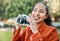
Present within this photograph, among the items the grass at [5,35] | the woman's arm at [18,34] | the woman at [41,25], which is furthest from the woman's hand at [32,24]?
the grass at [5,35]

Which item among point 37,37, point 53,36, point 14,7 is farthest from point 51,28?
point 14,7

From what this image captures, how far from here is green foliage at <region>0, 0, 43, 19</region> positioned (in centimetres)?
170

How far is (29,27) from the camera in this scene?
164 cm

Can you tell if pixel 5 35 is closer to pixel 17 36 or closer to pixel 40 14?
pixel 17 36

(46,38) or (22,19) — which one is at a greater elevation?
(22,19)

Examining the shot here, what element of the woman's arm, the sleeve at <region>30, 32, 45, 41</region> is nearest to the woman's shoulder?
the sleeve at <region>30, 32, 45, 41</region>

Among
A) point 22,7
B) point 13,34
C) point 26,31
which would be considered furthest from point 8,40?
point 22,7

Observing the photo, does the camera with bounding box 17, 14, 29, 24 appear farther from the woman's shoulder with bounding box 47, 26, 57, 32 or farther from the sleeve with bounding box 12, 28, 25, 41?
the woman's shoulder with bounding box 47, 26, 57, 32

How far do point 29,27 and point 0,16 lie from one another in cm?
32

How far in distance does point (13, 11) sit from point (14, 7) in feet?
0.13

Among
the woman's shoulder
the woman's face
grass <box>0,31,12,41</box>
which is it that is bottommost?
grass <box>0,31,12,41</box>

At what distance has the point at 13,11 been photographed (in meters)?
1.73

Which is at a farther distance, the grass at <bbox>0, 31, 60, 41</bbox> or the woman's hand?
the grass at <bbox>0, 31, 60, 41</bbox>

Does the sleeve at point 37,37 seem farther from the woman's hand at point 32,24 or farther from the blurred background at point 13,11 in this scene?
the blurred background at point 13,11
